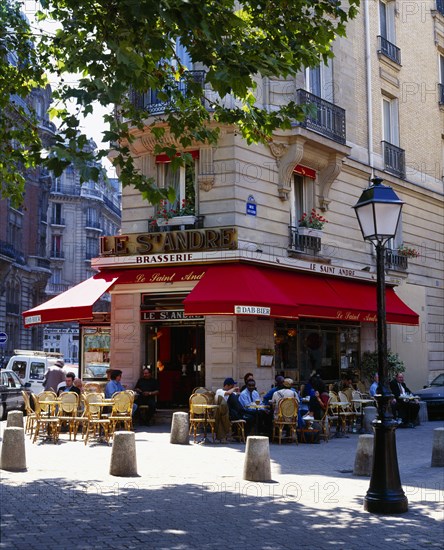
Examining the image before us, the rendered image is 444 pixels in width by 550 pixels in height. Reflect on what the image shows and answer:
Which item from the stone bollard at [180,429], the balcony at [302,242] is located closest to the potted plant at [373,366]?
the balcony at [302,242]

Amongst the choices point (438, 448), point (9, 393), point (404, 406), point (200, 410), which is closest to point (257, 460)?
point (438, 448)

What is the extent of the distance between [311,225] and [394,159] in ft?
22.2

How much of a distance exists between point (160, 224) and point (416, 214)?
11562 mm

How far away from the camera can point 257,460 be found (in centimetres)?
1081

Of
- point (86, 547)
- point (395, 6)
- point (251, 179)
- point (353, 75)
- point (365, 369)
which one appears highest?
point (395, 6)

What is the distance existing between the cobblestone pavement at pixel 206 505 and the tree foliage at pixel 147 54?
3855mm

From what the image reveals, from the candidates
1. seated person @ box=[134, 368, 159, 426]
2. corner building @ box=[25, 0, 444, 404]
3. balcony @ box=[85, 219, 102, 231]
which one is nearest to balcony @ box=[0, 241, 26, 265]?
balcony @ box=[85, 219, 102, 231]

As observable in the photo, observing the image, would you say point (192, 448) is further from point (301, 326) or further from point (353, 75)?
point (353, 75)

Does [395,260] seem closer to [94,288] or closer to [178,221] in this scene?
[178,221]

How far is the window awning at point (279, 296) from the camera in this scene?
56.1 feet

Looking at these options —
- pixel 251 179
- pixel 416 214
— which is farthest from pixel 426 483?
pixel 416 214

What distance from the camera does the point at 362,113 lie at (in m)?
24.5

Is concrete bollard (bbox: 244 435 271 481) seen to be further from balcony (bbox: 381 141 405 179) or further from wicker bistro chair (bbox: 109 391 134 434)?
balcony (bbox: 381 141 405 179)

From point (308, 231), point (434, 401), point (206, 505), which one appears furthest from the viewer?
point (434, 401)
